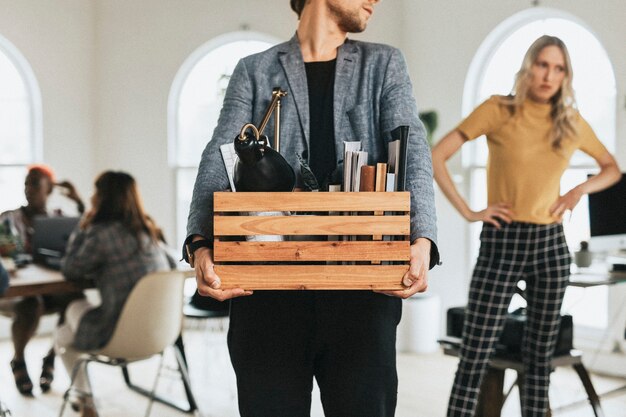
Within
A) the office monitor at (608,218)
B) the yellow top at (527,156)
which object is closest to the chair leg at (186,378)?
the yellow top at (527,156)

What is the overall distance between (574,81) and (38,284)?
3644 mm

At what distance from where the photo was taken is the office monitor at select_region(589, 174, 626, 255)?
4035 mm

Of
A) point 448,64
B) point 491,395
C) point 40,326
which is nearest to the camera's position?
point 491,395

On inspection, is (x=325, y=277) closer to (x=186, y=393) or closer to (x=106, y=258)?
(x=106, y=258)

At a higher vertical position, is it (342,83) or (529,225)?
(342,83)

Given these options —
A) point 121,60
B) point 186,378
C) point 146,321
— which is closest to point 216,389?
point 186,378

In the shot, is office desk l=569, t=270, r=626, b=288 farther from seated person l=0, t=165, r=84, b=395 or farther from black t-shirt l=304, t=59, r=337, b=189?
seated person l=0, t=165, r=84, b=395

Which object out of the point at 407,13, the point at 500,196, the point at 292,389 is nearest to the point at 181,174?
the point at 407,13

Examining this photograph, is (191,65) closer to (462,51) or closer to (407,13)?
(407,13)

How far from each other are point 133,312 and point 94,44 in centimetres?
415

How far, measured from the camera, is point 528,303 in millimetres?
3016

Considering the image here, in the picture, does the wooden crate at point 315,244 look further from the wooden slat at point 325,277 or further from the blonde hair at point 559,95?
the blonde hair at point 559,95

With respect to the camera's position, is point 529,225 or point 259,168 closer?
point 259,168

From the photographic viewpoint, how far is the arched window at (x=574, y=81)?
5266mm
